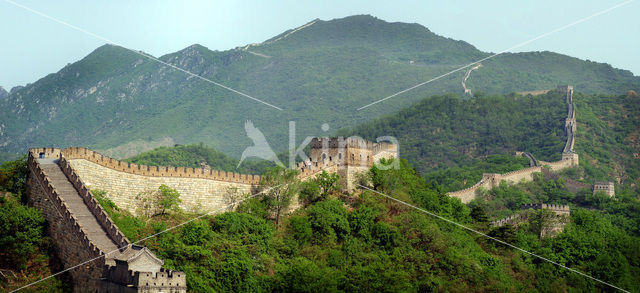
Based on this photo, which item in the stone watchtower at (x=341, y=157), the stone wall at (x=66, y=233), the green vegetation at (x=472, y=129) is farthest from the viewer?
the green vegetation at (x=472, y=129)

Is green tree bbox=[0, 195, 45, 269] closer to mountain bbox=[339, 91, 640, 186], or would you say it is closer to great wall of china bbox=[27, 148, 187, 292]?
great wall of china bbox=[27, 148, 187, 292]

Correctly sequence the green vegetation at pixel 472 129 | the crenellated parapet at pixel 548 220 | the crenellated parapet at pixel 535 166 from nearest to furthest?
the crenellated parapet at pixel 548 220, the crenellated parapet at pixel 535 166, the green vegetation at pixel 472 129

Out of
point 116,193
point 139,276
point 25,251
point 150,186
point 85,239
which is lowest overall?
point 139,276

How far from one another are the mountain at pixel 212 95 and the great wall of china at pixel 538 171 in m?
29.0

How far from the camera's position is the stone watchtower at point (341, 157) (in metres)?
62.7

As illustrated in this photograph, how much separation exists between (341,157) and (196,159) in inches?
2080

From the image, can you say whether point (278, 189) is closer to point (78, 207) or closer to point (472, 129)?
point (78, 207)

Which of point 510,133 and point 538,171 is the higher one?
point 510,133

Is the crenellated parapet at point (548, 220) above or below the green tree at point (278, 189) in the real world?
below

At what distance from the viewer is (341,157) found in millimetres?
62875

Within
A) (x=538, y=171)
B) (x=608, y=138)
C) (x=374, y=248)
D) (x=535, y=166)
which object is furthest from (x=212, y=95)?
(x=374, y=248)

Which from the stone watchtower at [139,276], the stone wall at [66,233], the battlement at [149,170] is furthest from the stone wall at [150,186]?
the stone watchtower at [139,276]

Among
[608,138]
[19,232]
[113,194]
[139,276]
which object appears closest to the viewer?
[139,276]

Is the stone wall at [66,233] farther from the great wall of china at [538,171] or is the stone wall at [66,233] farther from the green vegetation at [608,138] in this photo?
the green vegetation at [608,138]
